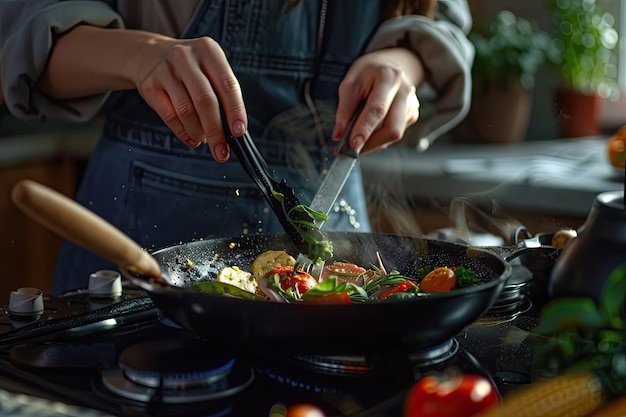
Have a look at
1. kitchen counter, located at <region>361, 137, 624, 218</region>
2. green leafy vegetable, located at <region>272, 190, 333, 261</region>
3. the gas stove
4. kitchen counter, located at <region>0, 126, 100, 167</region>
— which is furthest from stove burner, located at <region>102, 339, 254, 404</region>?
kitchen counter, located at <region>0, 126, 100, 167</region>

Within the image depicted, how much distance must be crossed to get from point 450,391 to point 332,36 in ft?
3.20

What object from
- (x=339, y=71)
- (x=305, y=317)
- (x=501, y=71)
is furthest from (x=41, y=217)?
(x=501, y=71)

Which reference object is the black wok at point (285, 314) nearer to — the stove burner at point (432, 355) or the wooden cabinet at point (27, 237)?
the stove burner at point (432, 355)

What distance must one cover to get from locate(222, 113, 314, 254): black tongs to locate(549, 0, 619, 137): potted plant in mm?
2101

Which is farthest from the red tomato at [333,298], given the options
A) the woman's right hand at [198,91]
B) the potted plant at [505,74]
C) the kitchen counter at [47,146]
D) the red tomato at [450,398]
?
the potted plant at [505,74]

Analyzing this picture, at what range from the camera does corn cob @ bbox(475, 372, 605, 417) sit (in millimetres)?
678

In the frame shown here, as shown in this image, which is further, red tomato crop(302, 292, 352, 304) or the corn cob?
red tomato crop(302, 292, 352, 304)

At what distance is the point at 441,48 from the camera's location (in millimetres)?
1500

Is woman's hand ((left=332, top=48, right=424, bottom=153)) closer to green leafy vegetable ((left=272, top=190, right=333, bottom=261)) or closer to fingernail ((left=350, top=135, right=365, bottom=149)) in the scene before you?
fingernail ((left=350, top=135, right=365, bottom=149))

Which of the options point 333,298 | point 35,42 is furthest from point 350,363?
point 35,42

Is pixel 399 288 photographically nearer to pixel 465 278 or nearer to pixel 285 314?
pixel 465 278

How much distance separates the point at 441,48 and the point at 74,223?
95 centimetres

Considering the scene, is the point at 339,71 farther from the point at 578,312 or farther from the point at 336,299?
the point at 578,312

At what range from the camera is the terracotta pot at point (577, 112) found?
2.92 metres
